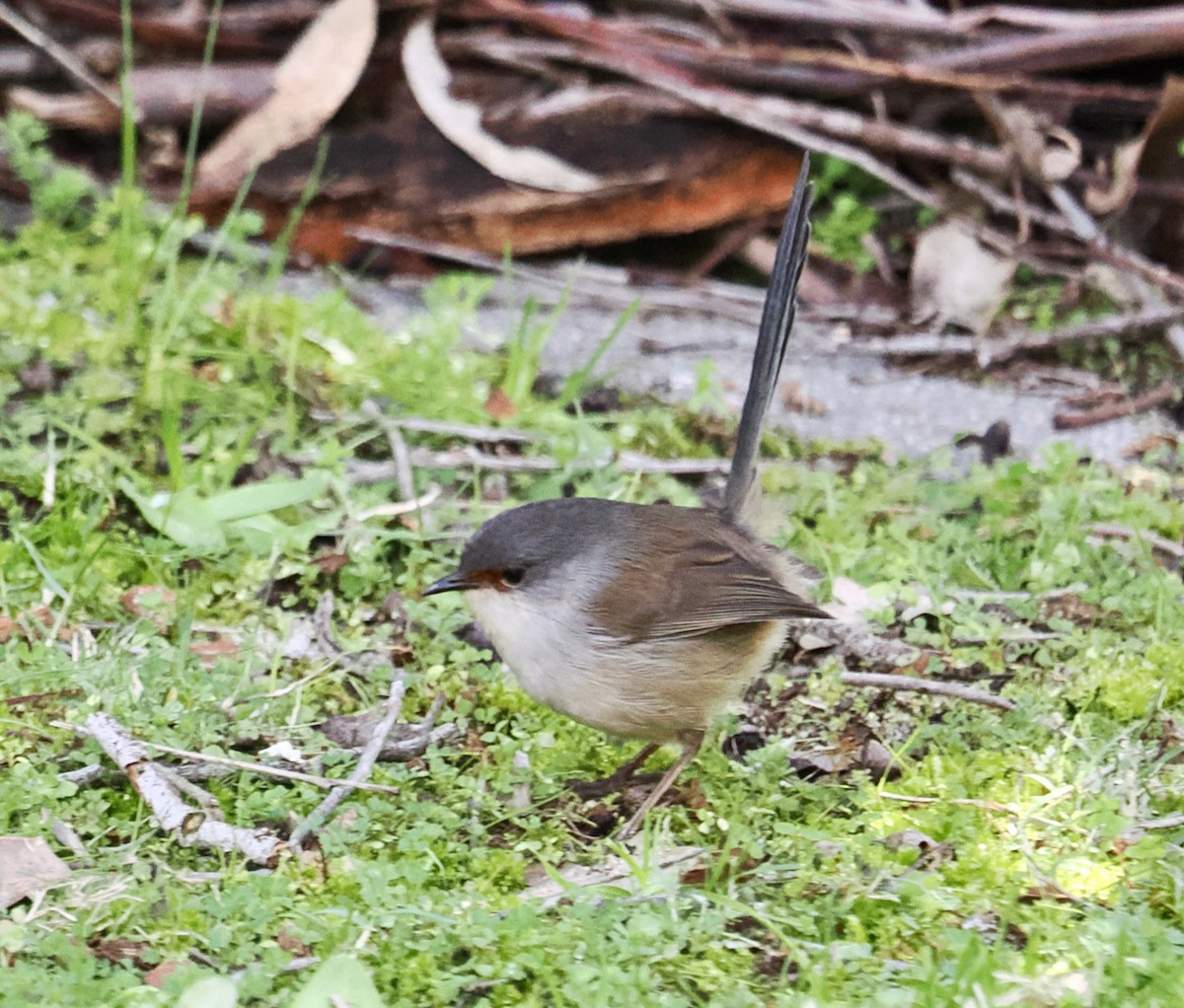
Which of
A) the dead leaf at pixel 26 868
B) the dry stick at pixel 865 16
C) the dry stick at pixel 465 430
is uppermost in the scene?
the dry stick at pixel 865 16

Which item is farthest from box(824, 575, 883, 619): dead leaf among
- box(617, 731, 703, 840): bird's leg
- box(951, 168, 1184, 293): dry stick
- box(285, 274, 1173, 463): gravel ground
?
box(951, 168, 1184, 293): dry stick

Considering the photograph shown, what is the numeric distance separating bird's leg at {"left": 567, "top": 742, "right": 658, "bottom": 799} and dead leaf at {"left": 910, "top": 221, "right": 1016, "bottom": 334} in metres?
3.42

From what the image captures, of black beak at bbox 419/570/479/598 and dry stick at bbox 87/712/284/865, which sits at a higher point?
black beak at bbox 419/570/479/598

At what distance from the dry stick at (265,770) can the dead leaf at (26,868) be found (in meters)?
0.44

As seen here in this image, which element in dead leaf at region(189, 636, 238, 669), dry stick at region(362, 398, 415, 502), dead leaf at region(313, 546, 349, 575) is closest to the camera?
dead leaf at region(189, 636, 238, 669)

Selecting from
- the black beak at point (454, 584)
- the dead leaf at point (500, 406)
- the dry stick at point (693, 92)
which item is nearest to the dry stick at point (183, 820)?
the black beak at point (454, 584)

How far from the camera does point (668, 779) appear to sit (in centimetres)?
406

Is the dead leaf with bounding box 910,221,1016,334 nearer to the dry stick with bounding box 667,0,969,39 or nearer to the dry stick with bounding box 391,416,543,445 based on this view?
the dry stick with bounding box 667,0,969,39

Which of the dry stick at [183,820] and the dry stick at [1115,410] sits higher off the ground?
the dry stick at [1115,410]

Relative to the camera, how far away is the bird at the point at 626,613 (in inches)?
157

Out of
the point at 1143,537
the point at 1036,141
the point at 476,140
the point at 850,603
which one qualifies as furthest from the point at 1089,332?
the point at 476,140

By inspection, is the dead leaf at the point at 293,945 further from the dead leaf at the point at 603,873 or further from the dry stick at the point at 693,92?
the dry stick at the point at 693,92

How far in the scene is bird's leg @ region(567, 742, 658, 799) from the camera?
13.6ft

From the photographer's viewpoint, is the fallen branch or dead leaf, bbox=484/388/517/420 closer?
the fallen branch
